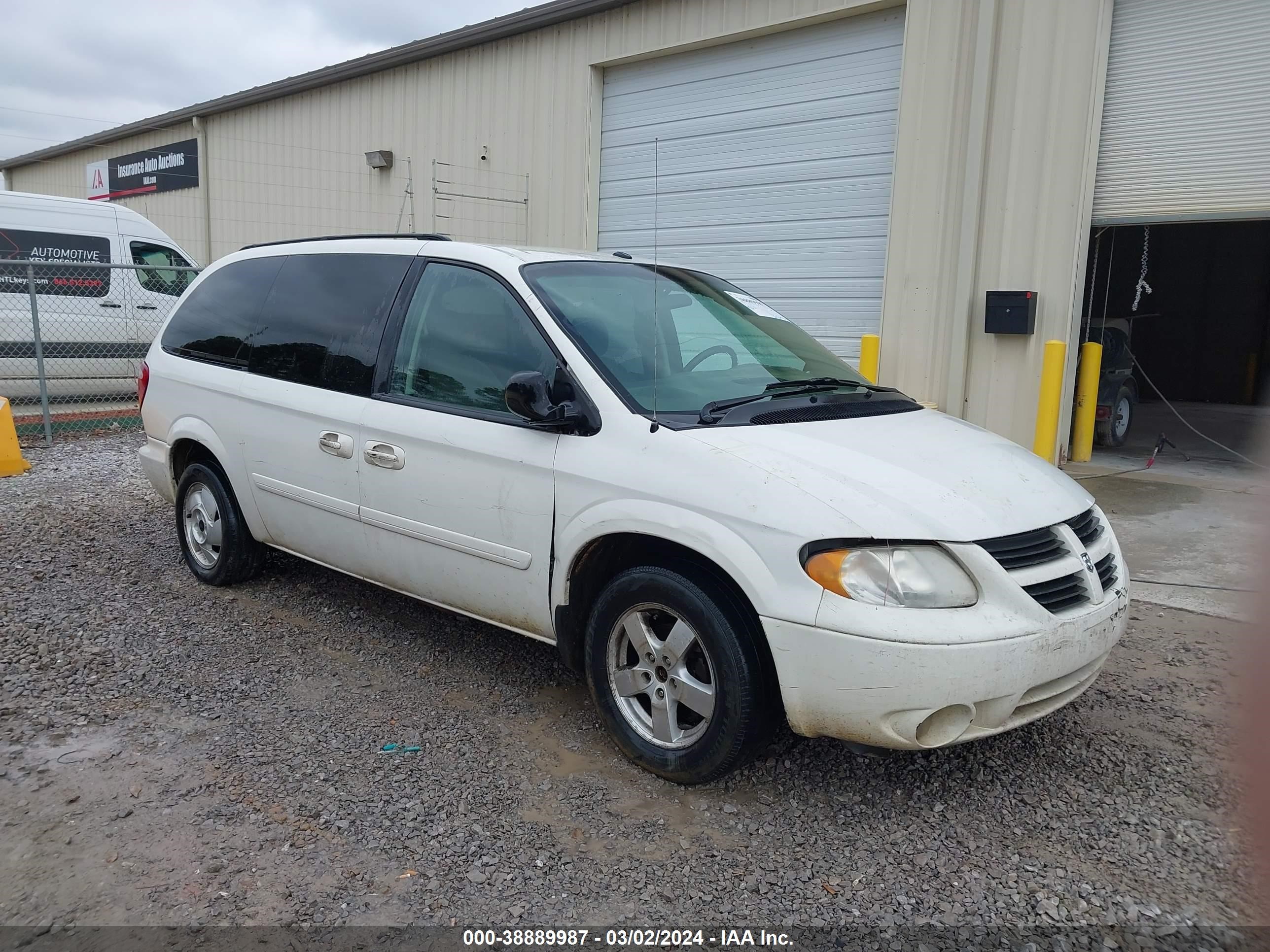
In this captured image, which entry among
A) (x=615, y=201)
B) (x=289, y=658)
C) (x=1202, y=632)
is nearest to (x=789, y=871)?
(x=289, y=658)

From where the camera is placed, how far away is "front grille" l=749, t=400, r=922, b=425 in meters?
3.54

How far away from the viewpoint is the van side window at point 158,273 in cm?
1255

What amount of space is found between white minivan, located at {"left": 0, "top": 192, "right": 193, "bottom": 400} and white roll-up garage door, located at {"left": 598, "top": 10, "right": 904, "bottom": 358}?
5911mm

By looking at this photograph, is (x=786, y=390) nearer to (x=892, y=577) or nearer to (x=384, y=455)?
(x=892, y=577)

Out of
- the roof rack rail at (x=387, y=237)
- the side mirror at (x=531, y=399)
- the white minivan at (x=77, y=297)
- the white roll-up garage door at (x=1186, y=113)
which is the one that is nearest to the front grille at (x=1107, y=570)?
the side mirror at (x=531, y=399)

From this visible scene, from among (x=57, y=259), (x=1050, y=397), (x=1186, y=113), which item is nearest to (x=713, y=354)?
(x=1050, y=397)

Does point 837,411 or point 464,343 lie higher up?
point 464,343

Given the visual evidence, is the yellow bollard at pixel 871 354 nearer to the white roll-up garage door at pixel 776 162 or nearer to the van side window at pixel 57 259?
the white roll-up garage door at pixel 776 162

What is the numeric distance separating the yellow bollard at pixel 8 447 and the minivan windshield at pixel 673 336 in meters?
6.55

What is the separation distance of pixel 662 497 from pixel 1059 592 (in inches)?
51.6

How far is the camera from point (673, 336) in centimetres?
412

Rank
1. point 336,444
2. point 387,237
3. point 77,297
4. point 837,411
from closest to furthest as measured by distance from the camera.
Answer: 1. point 837,411
2. point 336,444
3. point 387,237
4. point 77,297

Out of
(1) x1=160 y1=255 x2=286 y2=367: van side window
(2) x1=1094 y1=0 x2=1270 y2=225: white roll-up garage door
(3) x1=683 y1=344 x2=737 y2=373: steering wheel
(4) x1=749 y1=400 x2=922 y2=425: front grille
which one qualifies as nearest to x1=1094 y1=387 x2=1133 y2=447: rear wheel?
(2) x1=1094 y1=0 x2=1270 y2=225: white roll-up garage door

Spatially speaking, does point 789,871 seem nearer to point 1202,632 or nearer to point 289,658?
point 289,658
